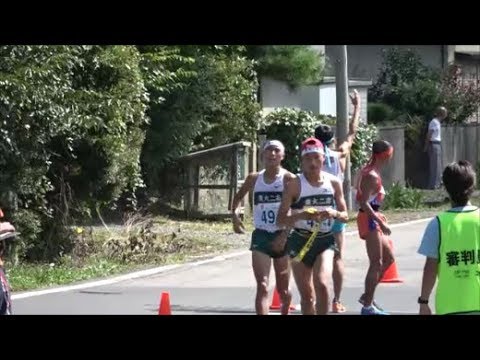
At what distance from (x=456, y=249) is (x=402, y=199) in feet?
50.3

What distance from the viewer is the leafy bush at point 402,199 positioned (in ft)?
70.0

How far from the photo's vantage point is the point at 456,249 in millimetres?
6168

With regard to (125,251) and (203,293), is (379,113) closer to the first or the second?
(125,251)

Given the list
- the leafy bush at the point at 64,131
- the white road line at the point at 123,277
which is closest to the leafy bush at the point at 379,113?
the leafy bush at the point at 64,131

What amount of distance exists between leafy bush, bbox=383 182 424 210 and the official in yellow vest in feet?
49.7

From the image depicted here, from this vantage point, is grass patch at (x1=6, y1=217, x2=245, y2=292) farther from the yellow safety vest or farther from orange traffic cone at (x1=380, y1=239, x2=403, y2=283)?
the yellow safety vest

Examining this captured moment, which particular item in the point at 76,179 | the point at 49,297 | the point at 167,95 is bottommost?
the point at 49,297

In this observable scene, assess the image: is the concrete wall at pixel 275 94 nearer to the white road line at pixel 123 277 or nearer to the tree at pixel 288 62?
the tree at pixel 288 62

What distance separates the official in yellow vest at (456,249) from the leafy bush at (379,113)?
76.7 feet

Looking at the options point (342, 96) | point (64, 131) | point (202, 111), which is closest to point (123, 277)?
point (64, 131)
